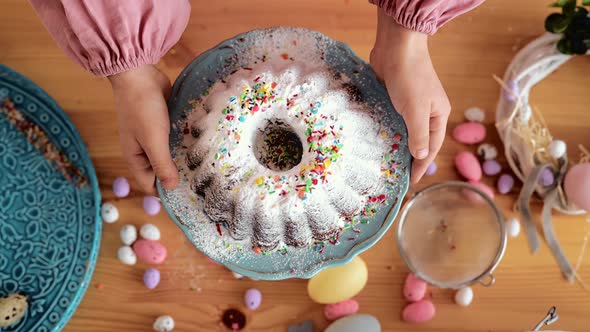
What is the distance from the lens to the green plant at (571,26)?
2.81ft

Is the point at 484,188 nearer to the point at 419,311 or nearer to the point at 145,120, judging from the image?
the point at 419,311

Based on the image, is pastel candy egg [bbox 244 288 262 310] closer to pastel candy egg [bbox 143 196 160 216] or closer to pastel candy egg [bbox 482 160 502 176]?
pastel candy egg [bbox 143 196 160 216]

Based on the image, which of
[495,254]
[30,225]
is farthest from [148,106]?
[495,254]

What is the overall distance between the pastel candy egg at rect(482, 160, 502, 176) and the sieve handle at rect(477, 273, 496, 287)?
167 mm

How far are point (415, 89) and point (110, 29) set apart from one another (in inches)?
14.6

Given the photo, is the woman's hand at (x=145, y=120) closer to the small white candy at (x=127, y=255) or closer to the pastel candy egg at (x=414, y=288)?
the small white candy at (x=127, y=255)

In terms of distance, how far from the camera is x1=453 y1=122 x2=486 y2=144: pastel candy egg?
35.4 inches

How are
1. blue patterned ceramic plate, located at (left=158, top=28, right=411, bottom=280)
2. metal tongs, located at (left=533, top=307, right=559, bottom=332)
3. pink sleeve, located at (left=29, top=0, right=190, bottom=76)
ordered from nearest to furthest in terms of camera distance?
pink sleeve, located at (left=29, top=0, right=190, bottom=76) < blue patterned ceramic plate, located at (left=158, top=28, right=411, bottom=280) < metal tongs, located at (left=533, top=307, right=559, bottom=332)

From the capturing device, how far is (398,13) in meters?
0.66

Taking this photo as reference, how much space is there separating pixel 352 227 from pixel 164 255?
0.34 meters

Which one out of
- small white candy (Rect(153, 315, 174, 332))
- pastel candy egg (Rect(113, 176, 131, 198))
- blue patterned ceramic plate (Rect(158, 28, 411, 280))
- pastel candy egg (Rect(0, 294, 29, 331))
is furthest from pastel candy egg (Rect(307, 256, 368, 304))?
pastel candy egg (Rect(0, 294, 29, 331))

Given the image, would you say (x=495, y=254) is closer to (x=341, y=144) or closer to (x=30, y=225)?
(x=341, y=144)

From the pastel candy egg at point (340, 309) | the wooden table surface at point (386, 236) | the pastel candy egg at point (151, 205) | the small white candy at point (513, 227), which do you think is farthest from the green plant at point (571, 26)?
the pastel candy egg at point (151, 205)

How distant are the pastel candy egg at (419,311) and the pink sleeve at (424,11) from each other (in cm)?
44
